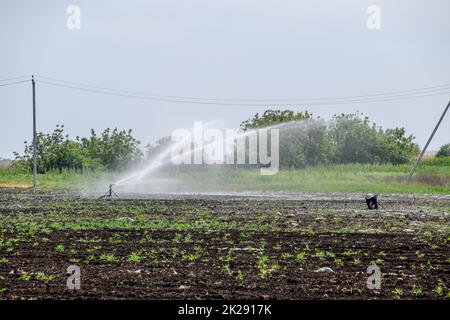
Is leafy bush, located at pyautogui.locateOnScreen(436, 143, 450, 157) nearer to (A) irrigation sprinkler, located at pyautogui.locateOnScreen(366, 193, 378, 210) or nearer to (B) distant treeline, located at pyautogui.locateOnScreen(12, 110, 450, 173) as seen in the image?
(B) distant treeline, located at pyautogui.locateOnScreen(12, 110, 450, 173)

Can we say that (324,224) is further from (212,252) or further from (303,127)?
(303,127)

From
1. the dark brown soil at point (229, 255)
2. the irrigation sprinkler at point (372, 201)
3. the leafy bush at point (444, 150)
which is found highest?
the leafy bush at point (444, 150)

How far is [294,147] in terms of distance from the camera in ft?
277

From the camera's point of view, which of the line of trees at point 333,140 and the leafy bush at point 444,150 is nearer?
the line of trees at point 333,140

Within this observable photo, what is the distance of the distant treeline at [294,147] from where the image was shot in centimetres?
8162

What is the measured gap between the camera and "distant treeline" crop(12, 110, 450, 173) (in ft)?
268

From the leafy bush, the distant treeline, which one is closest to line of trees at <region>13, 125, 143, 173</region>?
the distant treeline

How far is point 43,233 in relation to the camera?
20.8m

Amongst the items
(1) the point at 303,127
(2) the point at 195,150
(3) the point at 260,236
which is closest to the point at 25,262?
(3) the point at 260,236

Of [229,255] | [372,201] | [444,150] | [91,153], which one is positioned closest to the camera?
[229,255]

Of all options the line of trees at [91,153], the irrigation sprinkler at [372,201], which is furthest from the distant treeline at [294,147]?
the irrigation sprinkler at [372,201]

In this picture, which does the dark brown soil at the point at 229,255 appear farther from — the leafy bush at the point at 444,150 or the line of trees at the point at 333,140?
the leafy bush at the point at 444,150

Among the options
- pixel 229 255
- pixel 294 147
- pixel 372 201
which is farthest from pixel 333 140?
pixel 229 255

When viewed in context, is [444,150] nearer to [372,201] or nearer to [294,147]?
[294,147]
